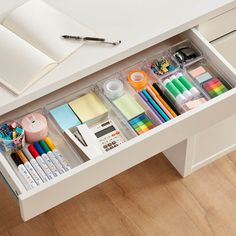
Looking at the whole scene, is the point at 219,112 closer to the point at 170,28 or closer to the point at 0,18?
the point at 170,28

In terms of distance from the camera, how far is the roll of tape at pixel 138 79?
176 cm

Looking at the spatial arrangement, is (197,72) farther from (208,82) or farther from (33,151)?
(33,151)

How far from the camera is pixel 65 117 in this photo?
1.71 m

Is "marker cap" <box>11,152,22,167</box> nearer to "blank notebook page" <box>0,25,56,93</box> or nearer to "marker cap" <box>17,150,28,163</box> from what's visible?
"marker cap" <box>17,150,28,163</box>

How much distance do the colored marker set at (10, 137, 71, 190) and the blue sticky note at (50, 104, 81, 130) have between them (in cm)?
6

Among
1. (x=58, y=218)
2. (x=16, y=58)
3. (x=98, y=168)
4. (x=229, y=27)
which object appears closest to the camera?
(x=98, y=168)

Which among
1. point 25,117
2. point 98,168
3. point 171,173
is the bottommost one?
point 171,173

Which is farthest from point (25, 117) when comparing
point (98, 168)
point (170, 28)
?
point (170, 28)

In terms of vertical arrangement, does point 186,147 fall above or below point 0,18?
below

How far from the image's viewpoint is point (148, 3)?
182 centimetres

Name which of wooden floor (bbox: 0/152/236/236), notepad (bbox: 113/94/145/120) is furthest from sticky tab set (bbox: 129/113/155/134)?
wooden floor (bbox: 0/152/236/236)

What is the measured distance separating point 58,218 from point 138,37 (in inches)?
29.0

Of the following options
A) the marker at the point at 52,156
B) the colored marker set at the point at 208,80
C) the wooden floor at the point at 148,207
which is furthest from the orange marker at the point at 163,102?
the wooden floor at the point at 148,207

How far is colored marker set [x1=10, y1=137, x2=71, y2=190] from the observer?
1.60m
